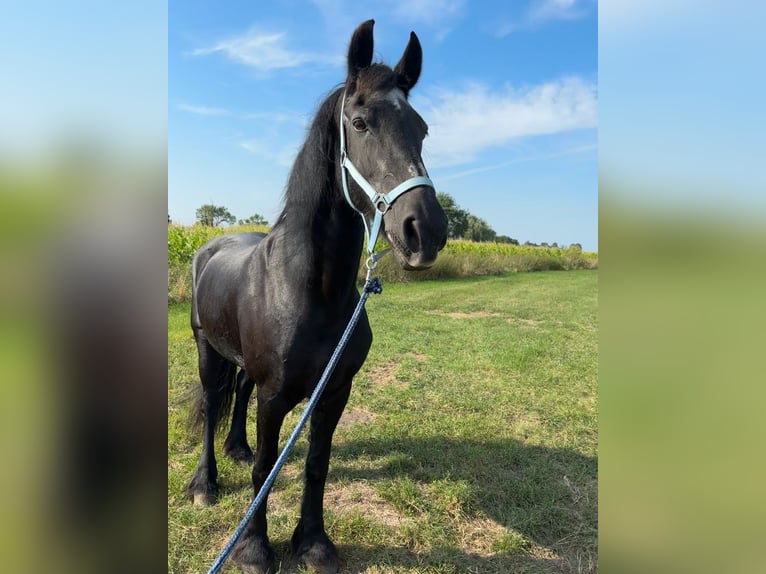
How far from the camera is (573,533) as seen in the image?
303 centimetres

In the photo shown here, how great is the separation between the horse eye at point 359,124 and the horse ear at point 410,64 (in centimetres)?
40

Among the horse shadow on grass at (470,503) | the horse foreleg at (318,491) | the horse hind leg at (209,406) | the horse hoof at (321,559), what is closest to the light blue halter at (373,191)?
the horse foreleg at (318,491)

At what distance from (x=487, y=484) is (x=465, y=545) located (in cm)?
78

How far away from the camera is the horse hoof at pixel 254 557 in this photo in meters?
2.60

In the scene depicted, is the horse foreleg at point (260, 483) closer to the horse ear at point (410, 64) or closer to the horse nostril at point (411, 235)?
the horse nostril at point (411, 235)

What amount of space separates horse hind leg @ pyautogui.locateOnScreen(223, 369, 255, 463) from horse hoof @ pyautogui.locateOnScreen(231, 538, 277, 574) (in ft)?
4.40

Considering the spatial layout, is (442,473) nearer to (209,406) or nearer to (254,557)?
(254,557)

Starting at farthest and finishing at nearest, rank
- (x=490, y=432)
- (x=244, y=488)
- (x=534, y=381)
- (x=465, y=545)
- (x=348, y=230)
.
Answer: (x=534, y=381) < (x=490, y=432) < (x=244, y=488) < (x=465, y=545) < (x=348, y=230)

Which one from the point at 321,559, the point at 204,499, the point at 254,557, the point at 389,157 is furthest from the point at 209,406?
the point at 389,157
